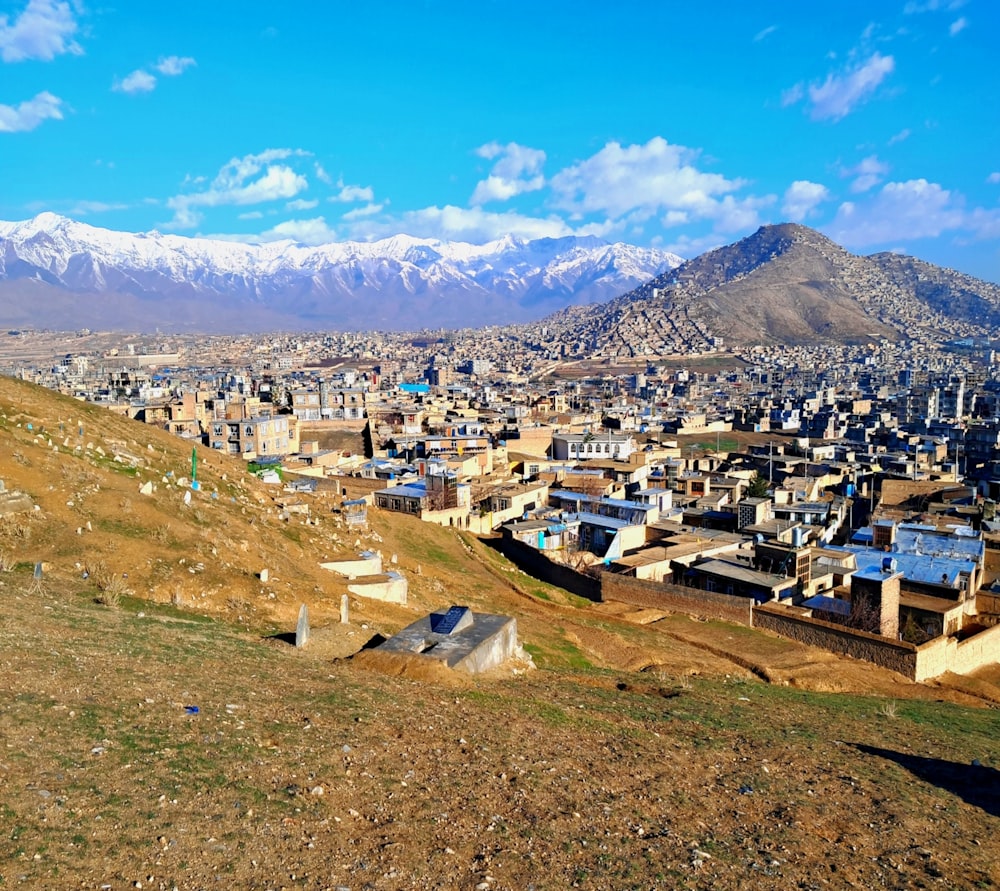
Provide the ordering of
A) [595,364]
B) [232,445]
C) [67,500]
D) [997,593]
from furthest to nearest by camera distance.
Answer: [595,364] → [232,445] → [997,593] → [67,500]

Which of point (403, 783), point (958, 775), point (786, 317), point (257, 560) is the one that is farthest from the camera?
point (786, 317)

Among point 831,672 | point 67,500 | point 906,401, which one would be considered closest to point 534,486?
point 831,672

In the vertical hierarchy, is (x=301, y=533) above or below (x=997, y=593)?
above

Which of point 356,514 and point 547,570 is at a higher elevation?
point 356,514

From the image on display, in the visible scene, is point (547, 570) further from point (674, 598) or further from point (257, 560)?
point (257, 560)

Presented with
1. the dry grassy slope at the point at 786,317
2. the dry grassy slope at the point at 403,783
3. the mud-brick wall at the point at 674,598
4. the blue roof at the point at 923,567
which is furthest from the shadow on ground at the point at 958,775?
the dry grassy slope at the point at 786,317

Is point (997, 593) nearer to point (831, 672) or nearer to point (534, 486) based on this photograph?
point (831, 672)

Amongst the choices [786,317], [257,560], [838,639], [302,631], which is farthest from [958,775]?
[786,317]
